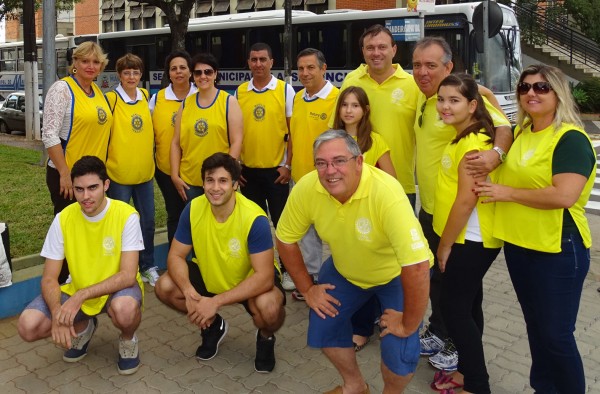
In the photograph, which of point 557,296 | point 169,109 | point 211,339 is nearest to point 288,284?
point 211,339

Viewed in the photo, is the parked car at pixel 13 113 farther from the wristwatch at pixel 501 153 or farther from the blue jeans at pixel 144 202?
the wristwatch at pixel 501 153

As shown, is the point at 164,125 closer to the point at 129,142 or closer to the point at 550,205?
the point at 129,142

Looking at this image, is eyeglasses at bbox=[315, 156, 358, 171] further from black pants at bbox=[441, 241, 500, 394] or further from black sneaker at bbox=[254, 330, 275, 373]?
black sneaker at bbox=[254, 330, 275, 373]

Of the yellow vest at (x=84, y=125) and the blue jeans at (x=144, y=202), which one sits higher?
the yellow vest at (x=84, y=125)

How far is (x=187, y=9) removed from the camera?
16.6 meters

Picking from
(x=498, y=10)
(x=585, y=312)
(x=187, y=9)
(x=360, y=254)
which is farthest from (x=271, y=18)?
(x=360, y=254)

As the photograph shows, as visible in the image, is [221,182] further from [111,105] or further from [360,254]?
[111,105]

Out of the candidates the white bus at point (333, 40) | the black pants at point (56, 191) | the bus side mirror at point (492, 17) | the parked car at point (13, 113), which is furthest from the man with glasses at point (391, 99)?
the parked car at point (13, 113)

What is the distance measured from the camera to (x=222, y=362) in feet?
13.1

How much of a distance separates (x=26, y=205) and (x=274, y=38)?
11.0 meters

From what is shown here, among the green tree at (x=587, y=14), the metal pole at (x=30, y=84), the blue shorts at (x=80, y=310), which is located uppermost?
the green tree at (x=587, y=14)

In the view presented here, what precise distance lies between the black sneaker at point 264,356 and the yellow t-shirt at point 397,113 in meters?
1.39

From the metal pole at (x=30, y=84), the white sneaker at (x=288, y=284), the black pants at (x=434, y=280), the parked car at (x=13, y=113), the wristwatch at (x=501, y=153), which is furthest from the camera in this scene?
the parked car at (x=13, y=113)

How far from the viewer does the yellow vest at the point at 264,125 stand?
4945 mm
